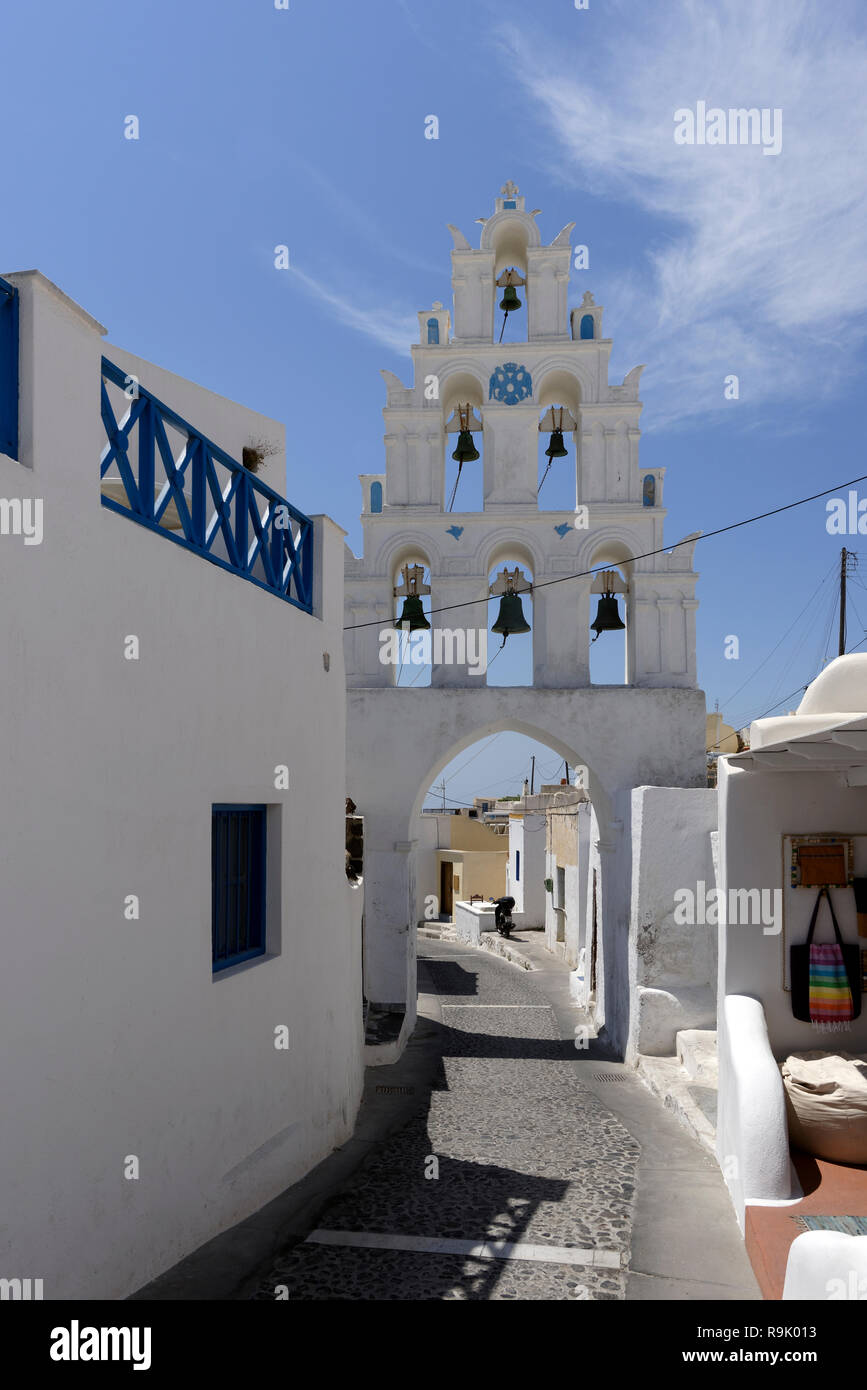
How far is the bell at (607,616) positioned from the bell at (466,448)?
2788 mm

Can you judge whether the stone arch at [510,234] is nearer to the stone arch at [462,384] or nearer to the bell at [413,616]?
the stone arch at [462,384]

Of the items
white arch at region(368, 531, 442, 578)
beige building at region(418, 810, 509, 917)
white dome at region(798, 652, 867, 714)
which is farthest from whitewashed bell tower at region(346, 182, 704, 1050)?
beige building at region(418, 810, 509, 917)

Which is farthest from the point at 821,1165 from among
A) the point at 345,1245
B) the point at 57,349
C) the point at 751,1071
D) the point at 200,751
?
the point at 57,349

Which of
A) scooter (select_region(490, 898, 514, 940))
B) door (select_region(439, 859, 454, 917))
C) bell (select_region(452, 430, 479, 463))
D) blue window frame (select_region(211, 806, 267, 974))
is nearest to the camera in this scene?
blue window frame (select_region(211, 806, 267, 974))

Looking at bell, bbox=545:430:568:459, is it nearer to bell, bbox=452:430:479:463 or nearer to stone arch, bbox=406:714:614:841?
bell, bbox=452:430:479:463

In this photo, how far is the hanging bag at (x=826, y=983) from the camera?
6.47 metres

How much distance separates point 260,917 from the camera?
629cm

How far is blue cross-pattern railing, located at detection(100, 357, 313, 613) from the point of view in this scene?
14.9ft

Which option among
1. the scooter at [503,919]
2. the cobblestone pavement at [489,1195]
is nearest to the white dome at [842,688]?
the cobblestone pavement at [489,1195]

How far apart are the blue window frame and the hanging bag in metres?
3.57

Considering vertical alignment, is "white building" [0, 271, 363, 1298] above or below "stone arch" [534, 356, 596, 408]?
below

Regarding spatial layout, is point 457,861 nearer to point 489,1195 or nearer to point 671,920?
point 671,920

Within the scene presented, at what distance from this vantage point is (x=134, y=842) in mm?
4312
